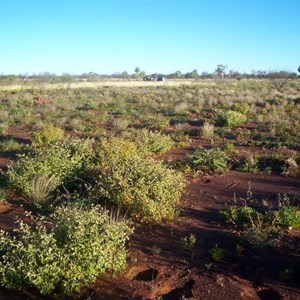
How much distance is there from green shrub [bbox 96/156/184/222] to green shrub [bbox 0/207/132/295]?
64.5 inches

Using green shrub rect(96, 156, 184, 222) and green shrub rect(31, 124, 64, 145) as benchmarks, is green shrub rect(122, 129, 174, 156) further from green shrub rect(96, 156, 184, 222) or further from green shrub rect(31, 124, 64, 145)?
green shrub rect(96, 156, 184, 222)

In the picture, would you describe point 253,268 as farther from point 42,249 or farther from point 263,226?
point 42,249

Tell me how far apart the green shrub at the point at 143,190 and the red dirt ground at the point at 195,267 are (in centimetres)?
28

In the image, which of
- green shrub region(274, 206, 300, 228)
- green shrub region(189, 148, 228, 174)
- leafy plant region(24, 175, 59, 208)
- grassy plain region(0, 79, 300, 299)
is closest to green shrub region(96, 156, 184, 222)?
grassy plain region(0, 79, 300, 299)

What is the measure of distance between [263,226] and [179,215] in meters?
1.53

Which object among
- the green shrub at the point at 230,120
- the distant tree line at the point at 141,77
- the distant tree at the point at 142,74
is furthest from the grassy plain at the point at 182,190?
the distant tree at the point at 142,74

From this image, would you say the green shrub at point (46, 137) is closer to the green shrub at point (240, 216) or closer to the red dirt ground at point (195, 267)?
the red dirt ground at point (195, 267)

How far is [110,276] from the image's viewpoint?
5.30 metres

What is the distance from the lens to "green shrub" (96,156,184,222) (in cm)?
680

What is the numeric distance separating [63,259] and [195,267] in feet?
6.03

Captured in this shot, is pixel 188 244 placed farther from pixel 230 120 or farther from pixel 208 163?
pixel 230 120

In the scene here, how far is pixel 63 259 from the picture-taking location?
4.78 meters

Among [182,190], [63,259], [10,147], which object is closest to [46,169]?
[182,190]

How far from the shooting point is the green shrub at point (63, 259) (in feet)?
15.6
